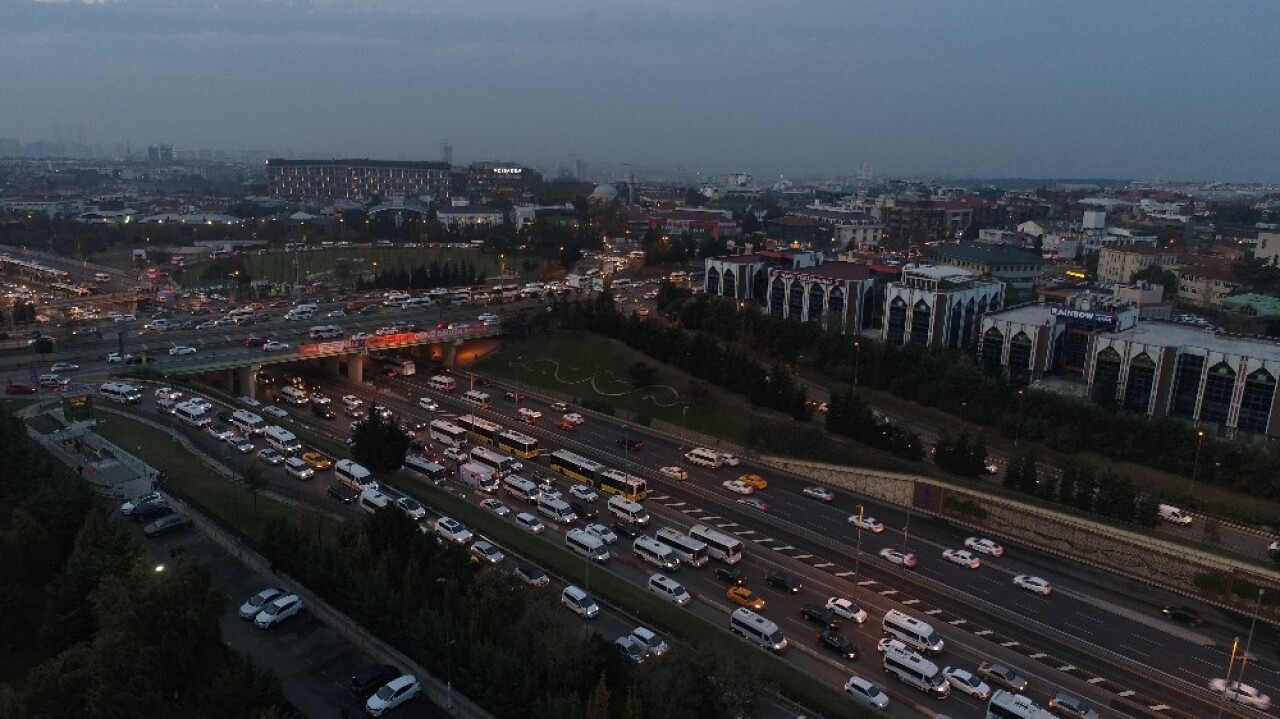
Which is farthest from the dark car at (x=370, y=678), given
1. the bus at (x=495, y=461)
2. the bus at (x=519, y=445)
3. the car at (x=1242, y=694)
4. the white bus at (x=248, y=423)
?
the car at (x=1242, y=694)

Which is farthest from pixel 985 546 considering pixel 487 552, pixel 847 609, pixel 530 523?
pixel 487 552

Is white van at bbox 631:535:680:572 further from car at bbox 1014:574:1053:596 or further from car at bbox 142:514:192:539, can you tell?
car at bbox 142:514:192:539

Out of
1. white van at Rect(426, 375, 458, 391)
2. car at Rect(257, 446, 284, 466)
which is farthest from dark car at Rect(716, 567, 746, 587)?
white van at Rect(426, 375, 458, 391)

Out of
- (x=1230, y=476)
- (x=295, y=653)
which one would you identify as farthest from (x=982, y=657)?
(x=295, y=653)

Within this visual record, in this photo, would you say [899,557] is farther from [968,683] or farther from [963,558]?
[968,683]

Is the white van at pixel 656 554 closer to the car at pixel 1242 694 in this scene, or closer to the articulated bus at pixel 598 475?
the articulated bus at pixel 598 475

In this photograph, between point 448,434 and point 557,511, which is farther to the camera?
point 448,434
